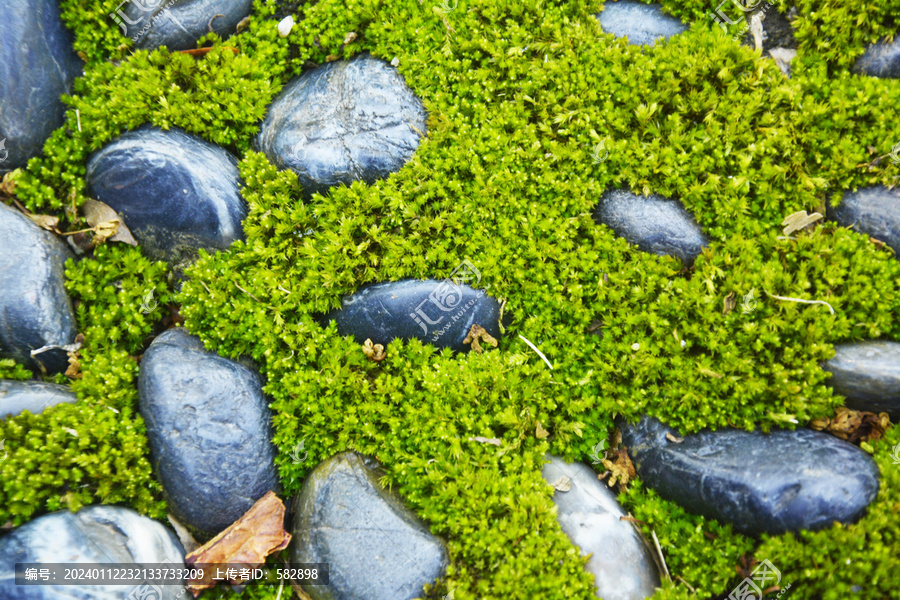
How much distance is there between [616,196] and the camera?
17.3 ft

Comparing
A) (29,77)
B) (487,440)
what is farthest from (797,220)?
(29,77)

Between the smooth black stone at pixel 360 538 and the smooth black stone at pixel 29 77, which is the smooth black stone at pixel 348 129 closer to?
the smooth black stone at pixel 29 77

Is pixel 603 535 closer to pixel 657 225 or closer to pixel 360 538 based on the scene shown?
pixel 360 538

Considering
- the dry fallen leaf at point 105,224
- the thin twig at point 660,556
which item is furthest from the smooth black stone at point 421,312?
the dry fallen leaf at point 105,224

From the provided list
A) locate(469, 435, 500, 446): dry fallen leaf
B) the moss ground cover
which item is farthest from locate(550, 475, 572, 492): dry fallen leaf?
locate(469, 435, 500, 446): dry fallen leaf

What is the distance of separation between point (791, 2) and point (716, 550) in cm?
580

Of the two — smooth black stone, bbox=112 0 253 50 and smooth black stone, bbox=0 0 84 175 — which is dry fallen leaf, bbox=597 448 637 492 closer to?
smooth black stone, bbox=112 0 253 50

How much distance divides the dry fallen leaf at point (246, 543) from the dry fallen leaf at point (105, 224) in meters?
3.27

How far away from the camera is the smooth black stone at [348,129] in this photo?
5.42 meters

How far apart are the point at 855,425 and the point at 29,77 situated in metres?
9.26

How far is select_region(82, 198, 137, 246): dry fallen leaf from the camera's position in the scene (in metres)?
5.36

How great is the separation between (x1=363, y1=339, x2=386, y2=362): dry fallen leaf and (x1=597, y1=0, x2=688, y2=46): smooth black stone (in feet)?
14.6

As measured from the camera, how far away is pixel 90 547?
166 inches

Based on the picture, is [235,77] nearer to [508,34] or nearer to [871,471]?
[508,34]
